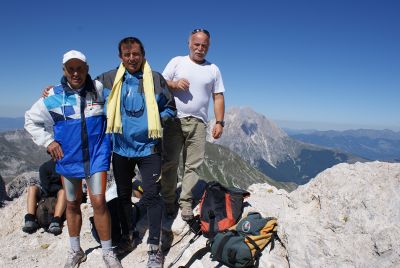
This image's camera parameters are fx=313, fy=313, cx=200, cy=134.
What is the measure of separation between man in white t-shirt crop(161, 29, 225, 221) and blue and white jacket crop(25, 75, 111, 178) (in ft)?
6.46

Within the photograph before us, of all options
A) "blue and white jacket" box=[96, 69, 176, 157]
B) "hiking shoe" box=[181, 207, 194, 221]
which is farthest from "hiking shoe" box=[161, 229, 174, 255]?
"blue and white jacket" box=[96, 69, 176, 157]

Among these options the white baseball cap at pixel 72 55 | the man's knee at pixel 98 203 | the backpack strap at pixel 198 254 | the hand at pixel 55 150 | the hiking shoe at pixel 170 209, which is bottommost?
the backpack strap at pixel 198 254

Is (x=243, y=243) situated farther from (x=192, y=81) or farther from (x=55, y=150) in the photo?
(x=55, y=150)

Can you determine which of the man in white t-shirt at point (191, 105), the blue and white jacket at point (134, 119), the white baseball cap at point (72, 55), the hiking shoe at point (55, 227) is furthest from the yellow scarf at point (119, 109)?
the hiking shoe at point (55, 227)

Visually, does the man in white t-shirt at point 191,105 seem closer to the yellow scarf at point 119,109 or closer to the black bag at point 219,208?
the black bag at point 219,208

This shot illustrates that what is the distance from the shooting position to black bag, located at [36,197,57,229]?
10711 mm

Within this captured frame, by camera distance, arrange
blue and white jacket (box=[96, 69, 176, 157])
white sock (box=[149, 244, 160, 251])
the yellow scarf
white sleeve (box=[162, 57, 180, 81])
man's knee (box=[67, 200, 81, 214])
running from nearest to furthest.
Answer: the yellow scarf → blue and white jacket (box=[96, 69, 176, 157]) → white sock (box=[149, 244, 160, 251]) → man's knee (box=[67, 200, 81, 214]) → white sleeve (box=[162, 57, 180, 81])

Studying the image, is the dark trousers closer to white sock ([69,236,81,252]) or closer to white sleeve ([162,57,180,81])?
white sock ([69,236,81,252])

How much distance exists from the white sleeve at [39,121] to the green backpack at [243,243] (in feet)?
14.7

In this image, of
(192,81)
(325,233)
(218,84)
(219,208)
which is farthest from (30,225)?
(325,233)

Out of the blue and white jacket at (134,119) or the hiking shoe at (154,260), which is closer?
the blue and white jacket at (134,119)

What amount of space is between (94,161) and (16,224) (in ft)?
24.0

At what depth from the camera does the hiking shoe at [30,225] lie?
10594mm

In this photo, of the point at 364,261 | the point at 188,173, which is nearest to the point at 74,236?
the point at 188,173
